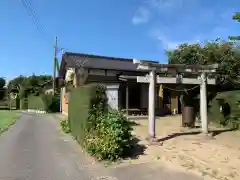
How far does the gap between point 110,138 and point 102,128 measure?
0.64 meters

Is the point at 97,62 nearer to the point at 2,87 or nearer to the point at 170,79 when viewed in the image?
the point at 170,79

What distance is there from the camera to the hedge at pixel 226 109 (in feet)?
43.5

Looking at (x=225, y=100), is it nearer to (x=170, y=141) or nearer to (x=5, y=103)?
(x=170, y=141)

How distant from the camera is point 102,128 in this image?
8930 millimetres

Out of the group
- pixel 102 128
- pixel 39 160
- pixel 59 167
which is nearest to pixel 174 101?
pixel 102 128

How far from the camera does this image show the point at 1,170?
24.7 ft

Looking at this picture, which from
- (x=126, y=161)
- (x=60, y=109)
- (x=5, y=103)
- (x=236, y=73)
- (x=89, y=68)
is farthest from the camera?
(x=5, y=103)

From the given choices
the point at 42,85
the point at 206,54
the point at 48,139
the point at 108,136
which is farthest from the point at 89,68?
the point at 42,85

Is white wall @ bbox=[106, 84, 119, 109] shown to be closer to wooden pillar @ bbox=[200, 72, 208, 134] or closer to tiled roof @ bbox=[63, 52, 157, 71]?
tiled roof @ bbox=[63, 52, 157, 71]

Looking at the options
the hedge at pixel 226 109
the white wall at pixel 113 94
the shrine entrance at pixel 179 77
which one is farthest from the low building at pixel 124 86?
the shrine entrance at pixel 179 77

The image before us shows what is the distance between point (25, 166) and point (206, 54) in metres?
14.2

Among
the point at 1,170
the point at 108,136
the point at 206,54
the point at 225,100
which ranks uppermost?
the point at 206,54

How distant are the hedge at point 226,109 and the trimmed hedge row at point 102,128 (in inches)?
242

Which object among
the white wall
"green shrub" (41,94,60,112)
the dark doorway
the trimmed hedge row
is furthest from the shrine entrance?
"green shrub" (41,94,60,112)
